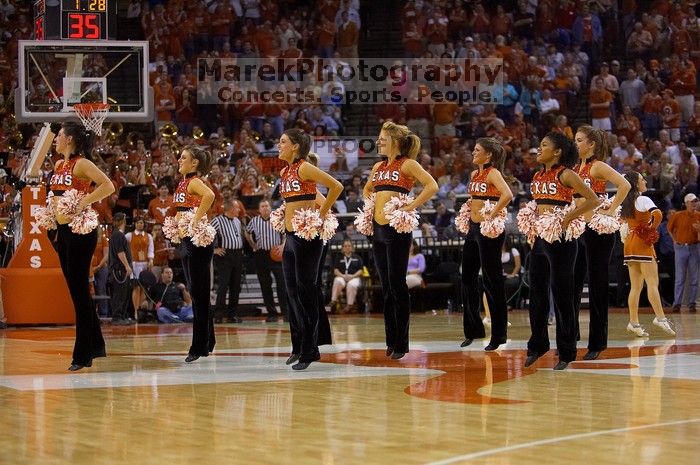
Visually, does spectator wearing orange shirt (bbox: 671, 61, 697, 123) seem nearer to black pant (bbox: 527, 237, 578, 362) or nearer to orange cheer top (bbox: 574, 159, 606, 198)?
orange cheer top (bbox: 574, 159, 606, 198)

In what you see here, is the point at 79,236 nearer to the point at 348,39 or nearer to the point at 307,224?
the point at 307,224

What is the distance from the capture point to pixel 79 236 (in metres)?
9.40

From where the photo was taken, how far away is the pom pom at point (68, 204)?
928cm

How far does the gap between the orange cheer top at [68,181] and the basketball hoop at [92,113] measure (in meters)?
6.82

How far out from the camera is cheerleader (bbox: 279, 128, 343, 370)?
941cm

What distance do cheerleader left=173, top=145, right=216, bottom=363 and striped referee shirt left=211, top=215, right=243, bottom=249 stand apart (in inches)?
286

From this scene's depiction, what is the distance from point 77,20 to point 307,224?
27.4ft

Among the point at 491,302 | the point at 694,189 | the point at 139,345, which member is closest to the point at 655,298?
the point at 491,302

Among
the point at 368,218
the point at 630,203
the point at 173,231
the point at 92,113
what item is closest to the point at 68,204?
the point at 173,231

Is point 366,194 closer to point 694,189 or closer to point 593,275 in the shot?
point 593,275

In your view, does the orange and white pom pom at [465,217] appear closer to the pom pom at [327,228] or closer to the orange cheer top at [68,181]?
the pom pom at [327,228]

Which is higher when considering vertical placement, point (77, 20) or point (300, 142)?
point (77, 20)

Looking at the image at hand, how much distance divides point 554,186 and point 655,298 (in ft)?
14.8

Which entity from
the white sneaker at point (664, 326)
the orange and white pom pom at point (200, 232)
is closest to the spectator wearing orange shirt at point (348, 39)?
the white sneaker at point (664, 326)
